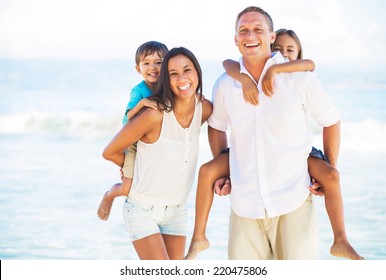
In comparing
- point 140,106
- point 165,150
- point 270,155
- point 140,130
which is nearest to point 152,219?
point 165,150

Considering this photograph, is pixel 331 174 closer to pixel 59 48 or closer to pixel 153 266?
pixel 153 266

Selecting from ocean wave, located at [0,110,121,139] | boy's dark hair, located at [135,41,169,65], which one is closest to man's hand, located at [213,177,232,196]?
boy's dark hair, located at [135,41,169,65]

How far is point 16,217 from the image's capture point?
809 cm

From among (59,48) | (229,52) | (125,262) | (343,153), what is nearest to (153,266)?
(125,262)

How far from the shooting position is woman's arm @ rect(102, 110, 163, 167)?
10.1ft

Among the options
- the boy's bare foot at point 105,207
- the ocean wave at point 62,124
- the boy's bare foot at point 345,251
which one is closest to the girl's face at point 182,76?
the boy's bare foot at point 105,207

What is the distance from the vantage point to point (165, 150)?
10.3 feet

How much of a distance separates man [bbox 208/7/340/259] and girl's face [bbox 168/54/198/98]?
0.63 ft

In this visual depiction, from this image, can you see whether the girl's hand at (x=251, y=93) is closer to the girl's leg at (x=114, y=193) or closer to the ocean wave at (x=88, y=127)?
the girl's leg at (x=114, y=193)

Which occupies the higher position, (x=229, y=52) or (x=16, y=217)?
(x=229, y=52)

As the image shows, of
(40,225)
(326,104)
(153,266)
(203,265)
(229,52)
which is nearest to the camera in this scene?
(326,104)

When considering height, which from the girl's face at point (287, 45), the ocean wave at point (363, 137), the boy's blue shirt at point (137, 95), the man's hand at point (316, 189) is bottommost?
the man's hand at point (316, 189)

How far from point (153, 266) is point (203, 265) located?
345 millimetres

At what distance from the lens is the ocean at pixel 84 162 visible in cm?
721
